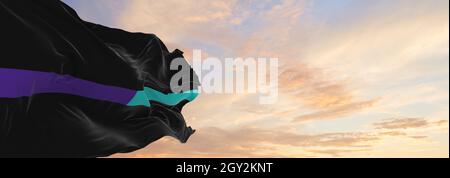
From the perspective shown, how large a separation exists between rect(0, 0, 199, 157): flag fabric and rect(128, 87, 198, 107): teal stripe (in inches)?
1.7

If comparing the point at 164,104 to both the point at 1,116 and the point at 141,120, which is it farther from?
the point at 1,116

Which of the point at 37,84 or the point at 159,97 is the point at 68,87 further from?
the point at 159,97

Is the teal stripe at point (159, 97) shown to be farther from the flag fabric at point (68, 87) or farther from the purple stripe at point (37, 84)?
the purple stripe at point (37, 84)

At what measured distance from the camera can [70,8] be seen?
11.5m

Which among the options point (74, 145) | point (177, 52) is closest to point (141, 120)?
point (74, 145)

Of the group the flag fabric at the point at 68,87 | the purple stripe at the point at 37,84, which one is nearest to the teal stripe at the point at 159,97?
the flag fabric at the point at 68,87

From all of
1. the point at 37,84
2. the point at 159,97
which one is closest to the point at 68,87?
the point at 37,84

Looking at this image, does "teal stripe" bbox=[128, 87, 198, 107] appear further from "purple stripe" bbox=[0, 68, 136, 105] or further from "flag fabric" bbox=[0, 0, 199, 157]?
"purple stripe" bbox=[0, 68, 136, 105]

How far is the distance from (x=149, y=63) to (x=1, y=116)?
251 inches

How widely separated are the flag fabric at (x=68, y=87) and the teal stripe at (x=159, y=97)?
1.7 inches

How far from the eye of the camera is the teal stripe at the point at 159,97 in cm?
1279

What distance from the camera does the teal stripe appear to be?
12.8 metres

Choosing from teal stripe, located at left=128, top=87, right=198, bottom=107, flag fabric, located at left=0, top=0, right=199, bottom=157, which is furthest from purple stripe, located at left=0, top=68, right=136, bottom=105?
teal stripe, located at left=128, top=87, right=198, bottom=107

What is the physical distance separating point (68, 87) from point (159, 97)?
5.18m
